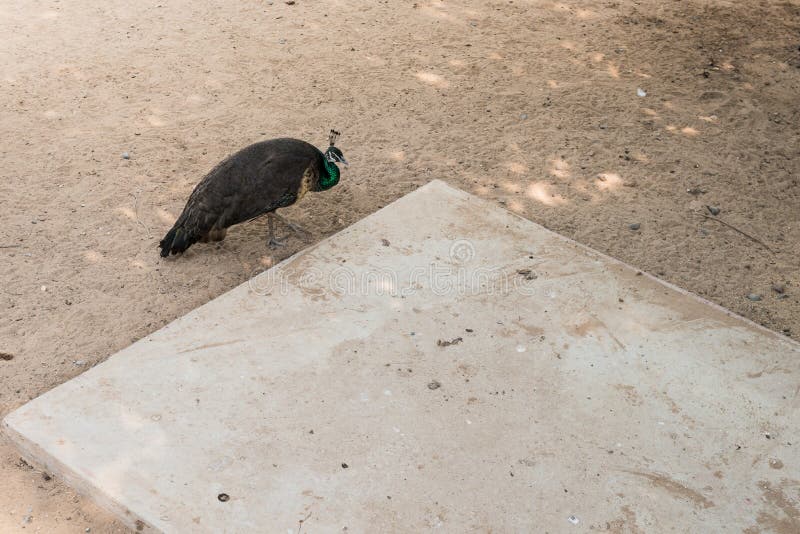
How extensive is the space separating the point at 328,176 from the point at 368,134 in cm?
125

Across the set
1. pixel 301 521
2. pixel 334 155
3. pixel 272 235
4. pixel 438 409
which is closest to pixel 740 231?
pixel 334 155

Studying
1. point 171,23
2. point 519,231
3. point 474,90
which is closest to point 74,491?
point 519,231

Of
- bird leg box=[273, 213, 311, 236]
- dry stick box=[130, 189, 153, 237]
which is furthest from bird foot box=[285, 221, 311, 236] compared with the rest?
dry stick box=[130, 189, 153, 237]

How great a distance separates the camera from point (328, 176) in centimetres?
454

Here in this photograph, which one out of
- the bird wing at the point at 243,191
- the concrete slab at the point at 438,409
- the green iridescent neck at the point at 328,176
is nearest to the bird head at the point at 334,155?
the green iridescent neck at the point at 328,176

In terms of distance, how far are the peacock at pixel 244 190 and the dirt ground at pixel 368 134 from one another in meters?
0.19

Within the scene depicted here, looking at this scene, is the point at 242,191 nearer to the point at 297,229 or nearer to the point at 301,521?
the point at 297,229

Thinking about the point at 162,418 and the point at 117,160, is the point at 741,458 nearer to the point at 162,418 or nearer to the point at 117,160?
the point at 162,418

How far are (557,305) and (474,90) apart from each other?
2.94m

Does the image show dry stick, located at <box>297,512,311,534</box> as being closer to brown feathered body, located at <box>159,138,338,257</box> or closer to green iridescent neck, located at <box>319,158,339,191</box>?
brown feathered body, located at <box>159,138,338,257</box>

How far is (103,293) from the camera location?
4148 millimetres

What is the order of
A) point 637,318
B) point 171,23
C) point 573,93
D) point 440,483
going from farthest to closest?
point 171,23, point 573,93, point 637,318, point 440,483

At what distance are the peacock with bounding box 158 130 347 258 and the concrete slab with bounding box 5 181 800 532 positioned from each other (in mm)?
419

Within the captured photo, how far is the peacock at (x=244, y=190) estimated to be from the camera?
13.9 feet
